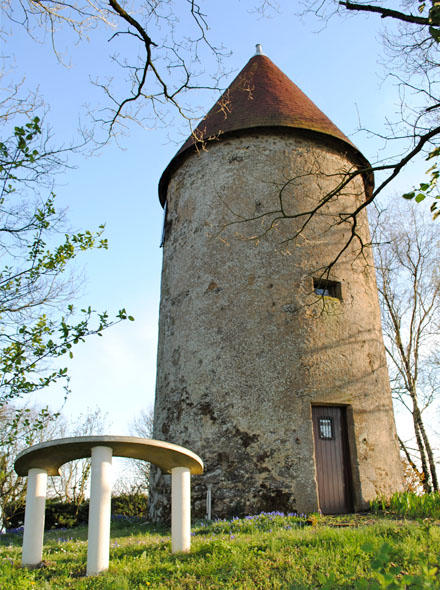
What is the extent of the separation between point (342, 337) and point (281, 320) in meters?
1.22

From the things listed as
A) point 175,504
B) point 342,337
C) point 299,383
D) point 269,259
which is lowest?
point 175,504

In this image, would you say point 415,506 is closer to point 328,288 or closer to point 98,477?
point 328,288

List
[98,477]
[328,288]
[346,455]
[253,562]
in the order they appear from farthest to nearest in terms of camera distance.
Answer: [328,288] < [346,455] < [98,477] < [253,562]

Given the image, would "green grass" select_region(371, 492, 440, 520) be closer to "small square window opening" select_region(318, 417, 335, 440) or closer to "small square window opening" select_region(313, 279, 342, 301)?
"small square window opening" select_region(318, 417, 335, 440)

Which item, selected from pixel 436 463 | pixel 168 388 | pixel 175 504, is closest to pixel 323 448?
pixel 168 388

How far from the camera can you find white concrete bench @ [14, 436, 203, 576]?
15.9 feet

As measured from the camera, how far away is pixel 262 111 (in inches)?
419

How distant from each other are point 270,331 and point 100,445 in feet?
14.5

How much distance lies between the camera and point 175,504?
5.47 meters

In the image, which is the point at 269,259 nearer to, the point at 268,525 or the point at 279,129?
the point at 279,129

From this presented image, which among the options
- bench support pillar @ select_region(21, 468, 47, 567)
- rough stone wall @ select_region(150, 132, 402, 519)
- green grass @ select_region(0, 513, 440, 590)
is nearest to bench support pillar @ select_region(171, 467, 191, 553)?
green grass @ select_region(0, 513, 440, 590)

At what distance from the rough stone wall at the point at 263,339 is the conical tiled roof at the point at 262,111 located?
0.96 feet

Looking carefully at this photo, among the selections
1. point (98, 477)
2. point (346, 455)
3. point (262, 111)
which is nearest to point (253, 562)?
point (98, 477)

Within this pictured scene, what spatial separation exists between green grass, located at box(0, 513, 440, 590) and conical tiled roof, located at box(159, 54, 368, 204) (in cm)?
725
